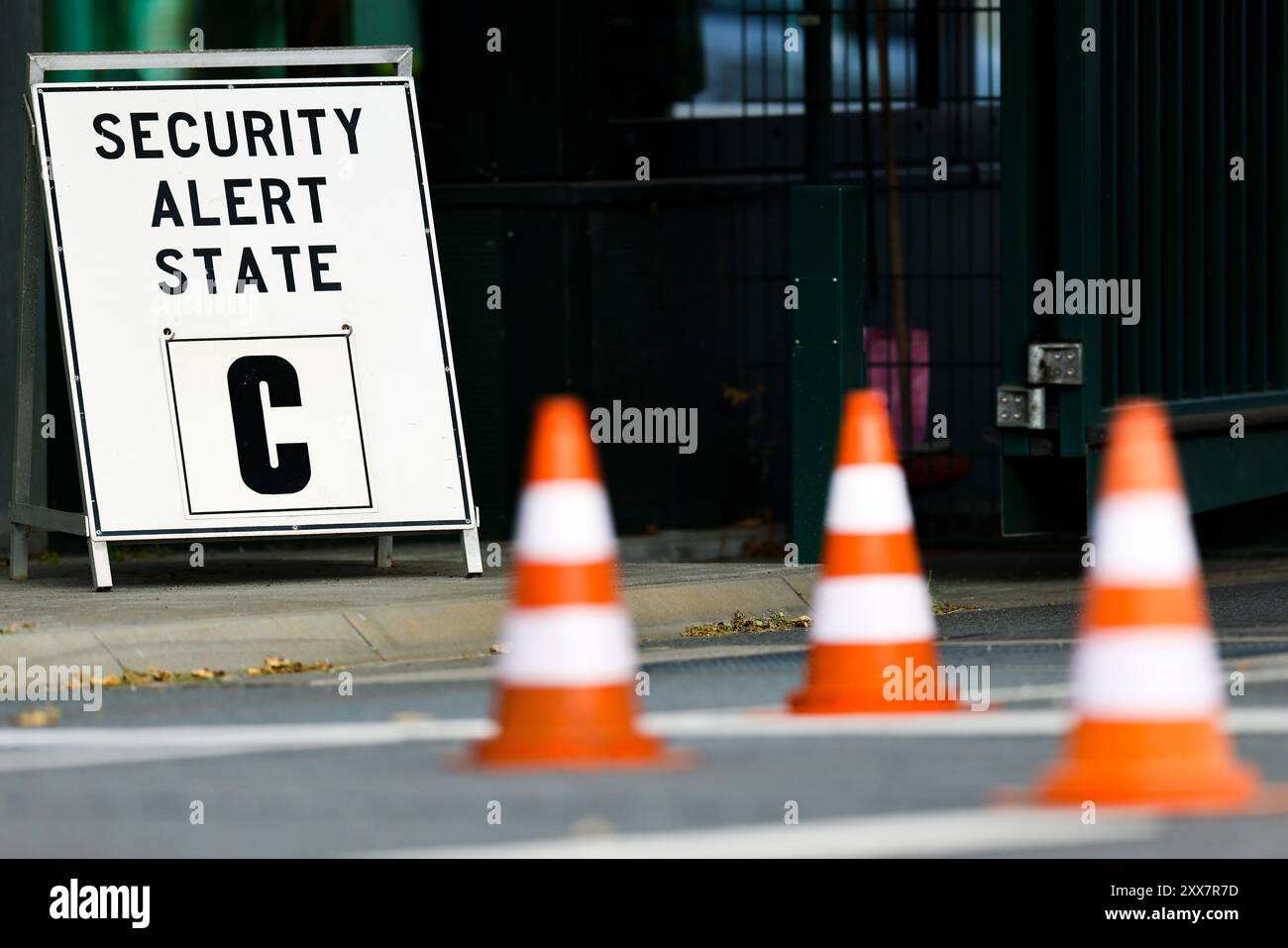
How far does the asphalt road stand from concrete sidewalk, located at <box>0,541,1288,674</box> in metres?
0.48

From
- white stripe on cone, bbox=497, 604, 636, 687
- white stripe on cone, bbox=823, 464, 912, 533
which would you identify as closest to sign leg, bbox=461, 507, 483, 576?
white stripe on cone, bbox=823, 464, 912, 533

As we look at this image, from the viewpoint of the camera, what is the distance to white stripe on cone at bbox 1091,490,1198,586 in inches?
211

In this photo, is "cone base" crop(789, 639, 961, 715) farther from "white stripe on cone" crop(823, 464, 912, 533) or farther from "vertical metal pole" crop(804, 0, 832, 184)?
"vertical metal pole" crop(804, 0, 832, 184)

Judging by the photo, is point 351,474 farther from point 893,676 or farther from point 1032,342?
point 893,676

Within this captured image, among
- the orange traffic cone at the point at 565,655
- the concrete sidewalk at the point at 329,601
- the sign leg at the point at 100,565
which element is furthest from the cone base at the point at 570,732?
the sign leg at the point at 100,565

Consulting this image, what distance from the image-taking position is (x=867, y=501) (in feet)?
21.0

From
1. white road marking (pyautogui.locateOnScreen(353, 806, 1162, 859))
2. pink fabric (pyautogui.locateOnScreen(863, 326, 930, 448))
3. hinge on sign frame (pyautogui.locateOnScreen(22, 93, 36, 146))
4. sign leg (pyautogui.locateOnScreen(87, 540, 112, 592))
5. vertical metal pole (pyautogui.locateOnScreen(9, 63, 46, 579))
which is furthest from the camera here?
pink fabric (pyautogui.locateOnScreen(863, 326, 930, 448))

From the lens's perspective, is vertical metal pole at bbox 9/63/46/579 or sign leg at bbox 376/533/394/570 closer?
vertical metal pole at bbox 9/63/46/579

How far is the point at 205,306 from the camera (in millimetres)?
9109

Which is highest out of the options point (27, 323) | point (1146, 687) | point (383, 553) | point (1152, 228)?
point (1152, 228)

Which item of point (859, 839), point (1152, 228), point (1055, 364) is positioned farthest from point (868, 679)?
point (1152, 228)

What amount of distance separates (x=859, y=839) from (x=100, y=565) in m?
4.58

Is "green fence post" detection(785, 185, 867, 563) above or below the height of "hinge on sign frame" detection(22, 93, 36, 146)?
below

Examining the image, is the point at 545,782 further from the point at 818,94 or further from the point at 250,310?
the point at 818,94
